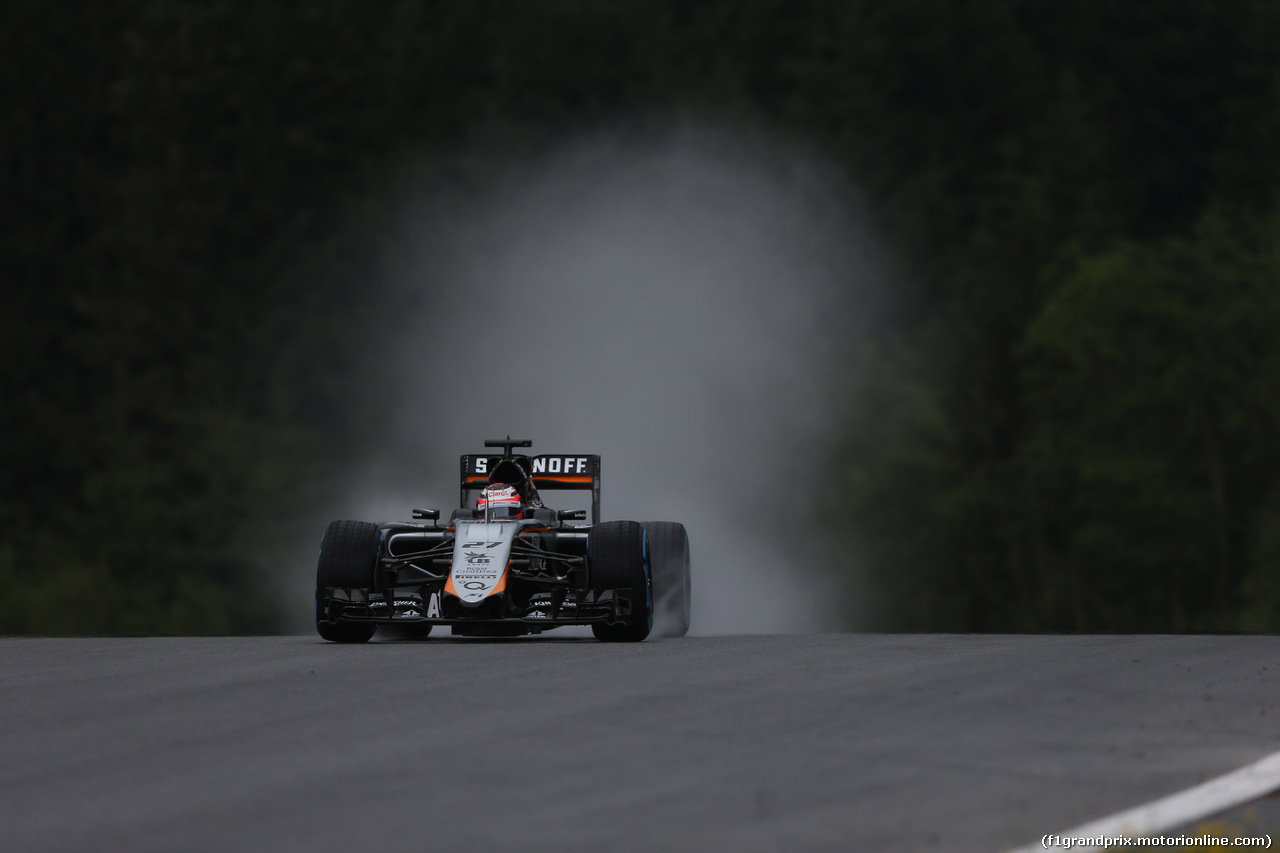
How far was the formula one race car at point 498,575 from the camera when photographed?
56.1 feet

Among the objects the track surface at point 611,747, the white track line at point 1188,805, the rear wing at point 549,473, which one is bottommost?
the track surface at point 611,747

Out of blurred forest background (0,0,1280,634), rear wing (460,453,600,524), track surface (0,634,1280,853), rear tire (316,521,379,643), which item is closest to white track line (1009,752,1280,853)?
track surface (0,634,1280,853)

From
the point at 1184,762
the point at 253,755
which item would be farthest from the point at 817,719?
the point at 253,755

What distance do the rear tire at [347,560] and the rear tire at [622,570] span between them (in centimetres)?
178

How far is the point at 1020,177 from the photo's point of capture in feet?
251

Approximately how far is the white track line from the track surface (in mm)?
117

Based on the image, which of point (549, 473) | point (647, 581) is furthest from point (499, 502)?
point (647, 581)

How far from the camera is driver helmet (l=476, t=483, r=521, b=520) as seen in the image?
60.9 feet

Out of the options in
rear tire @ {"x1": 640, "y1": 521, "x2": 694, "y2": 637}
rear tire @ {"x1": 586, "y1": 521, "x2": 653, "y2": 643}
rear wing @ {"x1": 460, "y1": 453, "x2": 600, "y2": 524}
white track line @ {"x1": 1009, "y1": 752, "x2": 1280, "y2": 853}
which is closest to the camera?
white track line @ {"x1": 1009, "y1": 752, "x2": 1280, "y2": 853}

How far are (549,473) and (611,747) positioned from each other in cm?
1082

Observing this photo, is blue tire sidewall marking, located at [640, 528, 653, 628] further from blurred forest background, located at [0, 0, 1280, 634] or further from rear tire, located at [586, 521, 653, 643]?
blurred forest background, located at [0, 0, 1280, 634]

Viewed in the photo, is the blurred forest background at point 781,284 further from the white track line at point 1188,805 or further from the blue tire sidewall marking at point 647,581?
the white track line at point 1188,805

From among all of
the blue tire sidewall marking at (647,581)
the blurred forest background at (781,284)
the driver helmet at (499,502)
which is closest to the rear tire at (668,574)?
the blue tire sidewall marking at (647,581)

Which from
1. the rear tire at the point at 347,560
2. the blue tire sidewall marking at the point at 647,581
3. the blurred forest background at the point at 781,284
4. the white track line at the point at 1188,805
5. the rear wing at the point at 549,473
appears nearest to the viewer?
the white track line at the point at 1188,805
